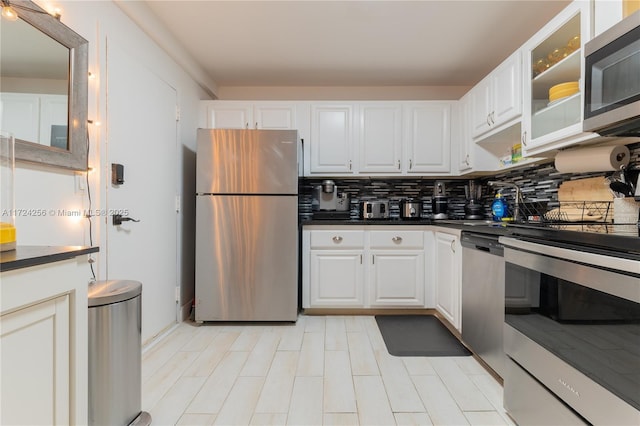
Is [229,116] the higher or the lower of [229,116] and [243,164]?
the higher

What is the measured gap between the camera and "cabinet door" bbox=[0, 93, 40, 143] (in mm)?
1241

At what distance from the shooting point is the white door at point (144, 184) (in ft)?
6.35

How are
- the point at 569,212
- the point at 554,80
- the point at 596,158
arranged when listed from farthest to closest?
the point at 569,212 → the point at 554,80 → the point at 596,158

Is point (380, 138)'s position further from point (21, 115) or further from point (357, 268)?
point (21, 115)

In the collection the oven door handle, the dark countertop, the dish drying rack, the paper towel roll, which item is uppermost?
the paper towel roll

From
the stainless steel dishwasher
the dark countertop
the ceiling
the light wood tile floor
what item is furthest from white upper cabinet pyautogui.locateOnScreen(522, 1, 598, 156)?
the dark countertop

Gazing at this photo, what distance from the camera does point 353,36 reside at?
96.3 inches

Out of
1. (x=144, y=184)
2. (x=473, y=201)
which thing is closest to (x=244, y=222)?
(x=144, y=184)

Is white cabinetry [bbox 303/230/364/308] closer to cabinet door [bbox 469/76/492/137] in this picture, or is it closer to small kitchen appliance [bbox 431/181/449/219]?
small kitchen appliance [bbox 431/181/449/219]

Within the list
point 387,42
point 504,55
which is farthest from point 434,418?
point 504,55

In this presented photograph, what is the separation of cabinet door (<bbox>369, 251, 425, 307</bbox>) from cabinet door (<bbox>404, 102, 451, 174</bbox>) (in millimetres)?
912

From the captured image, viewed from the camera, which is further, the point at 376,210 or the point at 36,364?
the point at 376,210

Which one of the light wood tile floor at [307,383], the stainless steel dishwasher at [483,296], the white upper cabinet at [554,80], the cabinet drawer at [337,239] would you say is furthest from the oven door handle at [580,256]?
the cabinet drawer at [337,239]

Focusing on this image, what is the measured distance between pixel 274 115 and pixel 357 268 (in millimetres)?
1679
